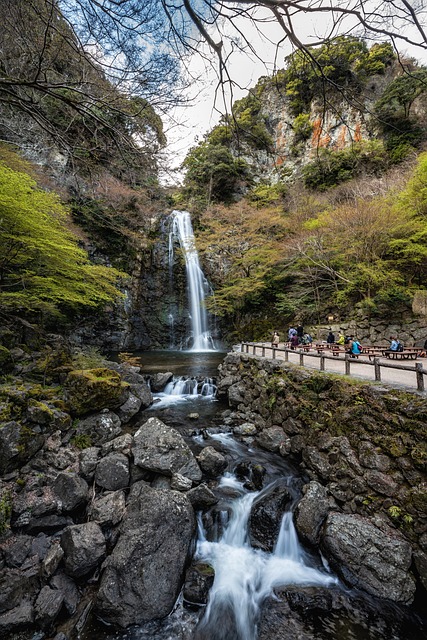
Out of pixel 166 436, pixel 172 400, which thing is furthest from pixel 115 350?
pixel 166 436

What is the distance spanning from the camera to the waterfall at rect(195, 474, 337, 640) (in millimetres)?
3255

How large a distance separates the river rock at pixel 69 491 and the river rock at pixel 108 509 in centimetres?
25

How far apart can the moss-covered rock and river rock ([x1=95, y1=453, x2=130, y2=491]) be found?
6.27 feet

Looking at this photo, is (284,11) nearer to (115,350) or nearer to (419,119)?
(115,350)

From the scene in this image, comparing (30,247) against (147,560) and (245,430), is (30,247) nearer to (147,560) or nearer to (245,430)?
(147,560)

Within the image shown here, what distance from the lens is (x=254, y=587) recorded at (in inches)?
146

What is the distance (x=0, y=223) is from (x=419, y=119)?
2506cm

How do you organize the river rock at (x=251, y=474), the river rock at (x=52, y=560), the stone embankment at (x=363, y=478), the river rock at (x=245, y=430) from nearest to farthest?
1. the river rock at (x=52, y=560)
2. the stone embankment at (x=363, y=478)
3. the river rock at (x=251, y=474)
4. the river rock at (x=245, y=430)

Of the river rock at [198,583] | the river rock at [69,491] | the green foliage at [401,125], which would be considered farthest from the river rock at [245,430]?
the green foliage at [401,125]

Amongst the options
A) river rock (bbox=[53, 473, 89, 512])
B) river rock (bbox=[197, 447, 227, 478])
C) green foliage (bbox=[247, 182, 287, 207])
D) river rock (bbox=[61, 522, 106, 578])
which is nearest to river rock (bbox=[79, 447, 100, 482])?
river rock (bbox=[53, 473, 89, 512])

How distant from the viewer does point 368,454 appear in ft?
14.9

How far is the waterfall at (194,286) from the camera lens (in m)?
22.4

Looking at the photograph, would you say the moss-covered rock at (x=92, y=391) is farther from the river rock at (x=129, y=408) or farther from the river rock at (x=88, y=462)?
the river rock at (x=88, y=462)

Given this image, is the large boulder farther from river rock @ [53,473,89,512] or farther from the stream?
river rock @ [53,473,89,512]
